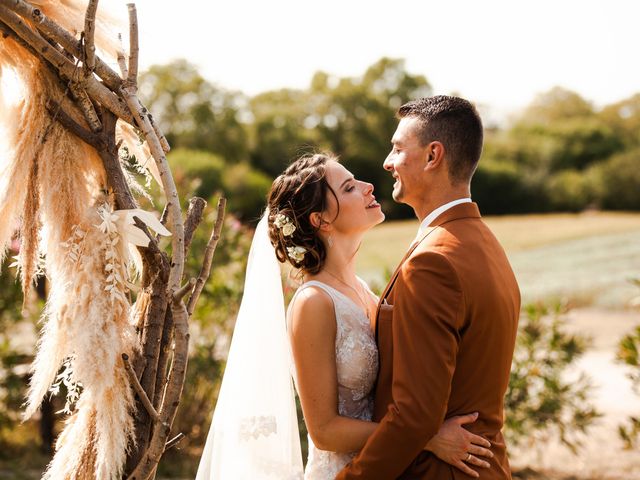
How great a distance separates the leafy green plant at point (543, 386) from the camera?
6.08 metres

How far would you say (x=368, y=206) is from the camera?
278cm

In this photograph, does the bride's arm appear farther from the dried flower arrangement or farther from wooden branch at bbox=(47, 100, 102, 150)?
wooden branch at bbox=(47, 100, 102, 150)

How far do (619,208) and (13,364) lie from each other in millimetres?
37478

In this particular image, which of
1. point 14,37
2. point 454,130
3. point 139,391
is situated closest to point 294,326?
point 139,391

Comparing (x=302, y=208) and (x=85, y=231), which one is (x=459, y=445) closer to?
(x=302, y=208)

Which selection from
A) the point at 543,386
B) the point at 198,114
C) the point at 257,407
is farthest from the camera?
the point at 198,114

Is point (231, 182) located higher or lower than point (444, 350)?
higher

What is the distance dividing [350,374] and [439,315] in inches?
20.3

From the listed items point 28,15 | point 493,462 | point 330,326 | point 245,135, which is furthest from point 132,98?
point 245,135

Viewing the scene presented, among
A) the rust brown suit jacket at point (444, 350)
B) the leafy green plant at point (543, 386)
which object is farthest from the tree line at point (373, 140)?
the rust brown suit jacket at point (444, 350)

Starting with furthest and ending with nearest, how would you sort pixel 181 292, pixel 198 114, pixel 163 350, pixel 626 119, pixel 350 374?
pixel 626 119, pixel 198 114, pixel 350 374, pixel 163 350, pixel 181 292

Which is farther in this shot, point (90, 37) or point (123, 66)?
point (123, 66)

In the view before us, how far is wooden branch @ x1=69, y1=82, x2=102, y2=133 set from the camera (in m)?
2.04

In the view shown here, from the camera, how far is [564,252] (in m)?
27.3
